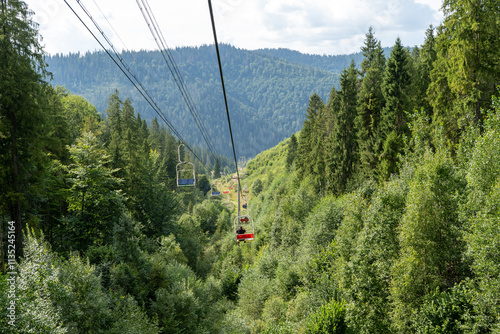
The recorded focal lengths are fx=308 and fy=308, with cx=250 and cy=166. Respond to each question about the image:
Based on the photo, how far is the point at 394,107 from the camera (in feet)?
95.7

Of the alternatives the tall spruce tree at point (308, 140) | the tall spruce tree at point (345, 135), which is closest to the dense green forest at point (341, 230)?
the tall spruce tree at point (345, 135)

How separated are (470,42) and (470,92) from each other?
3095 mm

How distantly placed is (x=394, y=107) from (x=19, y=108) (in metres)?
29.3

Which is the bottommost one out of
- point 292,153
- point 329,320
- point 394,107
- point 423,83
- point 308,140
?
point 329,320

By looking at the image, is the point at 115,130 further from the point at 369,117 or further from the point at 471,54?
the point at 471,54

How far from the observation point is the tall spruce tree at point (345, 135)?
3731 cm

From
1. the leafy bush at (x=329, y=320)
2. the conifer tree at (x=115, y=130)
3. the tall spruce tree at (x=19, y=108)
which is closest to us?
the tall spruce tree at (x=19, y=108)

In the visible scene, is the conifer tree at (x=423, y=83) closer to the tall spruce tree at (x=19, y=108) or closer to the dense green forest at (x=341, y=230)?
the dense green forest at (x=341, y=230)

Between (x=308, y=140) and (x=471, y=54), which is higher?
(x=471, y=54)

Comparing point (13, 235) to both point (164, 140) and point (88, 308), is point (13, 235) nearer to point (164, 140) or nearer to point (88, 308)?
point (88, 308)

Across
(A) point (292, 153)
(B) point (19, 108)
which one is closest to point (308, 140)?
(A) point (292, 153)

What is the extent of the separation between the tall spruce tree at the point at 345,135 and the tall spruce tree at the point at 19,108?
30.4 meters

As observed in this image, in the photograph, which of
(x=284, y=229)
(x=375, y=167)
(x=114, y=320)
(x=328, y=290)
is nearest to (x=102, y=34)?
(x=114, y=320)

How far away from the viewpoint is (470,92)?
1930 cm
